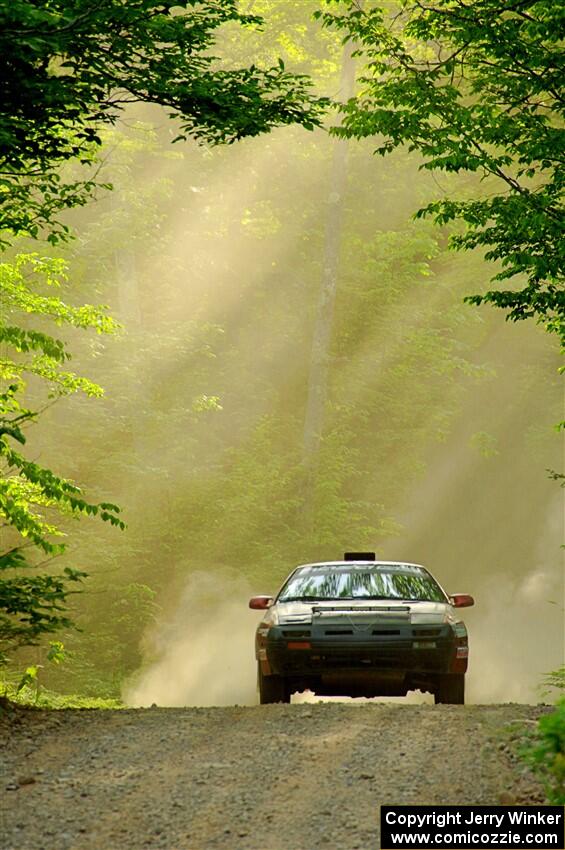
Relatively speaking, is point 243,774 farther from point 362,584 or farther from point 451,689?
Answer: point 362,584

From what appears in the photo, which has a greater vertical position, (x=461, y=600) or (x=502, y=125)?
(x=502, y=125)

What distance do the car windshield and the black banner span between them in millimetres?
5718

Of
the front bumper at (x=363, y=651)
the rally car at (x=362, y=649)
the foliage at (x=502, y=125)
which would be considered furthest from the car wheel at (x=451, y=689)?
the foliage at (x=502, y=125)

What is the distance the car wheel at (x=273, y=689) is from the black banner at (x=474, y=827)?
512 cm

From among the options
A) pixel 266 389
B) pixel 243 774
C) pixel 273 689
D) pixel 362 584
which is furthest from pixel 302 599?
pixel 266 389

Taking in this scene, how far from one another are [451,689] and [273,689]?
185 centimetres

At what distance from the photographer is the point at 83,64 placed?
10.2 metres

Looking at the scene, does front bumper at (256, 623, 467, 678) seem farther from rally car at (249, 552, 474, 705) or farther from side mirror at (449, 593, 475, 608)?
side mirror at (449, 593, 475, 608)

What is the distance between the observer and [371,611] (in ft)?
37.2

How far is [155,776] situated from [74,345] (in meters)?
22.9

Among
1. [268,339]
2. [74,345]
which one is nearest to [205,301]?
[268,339]

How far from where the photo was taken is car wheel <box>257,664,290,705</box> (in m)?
11.5

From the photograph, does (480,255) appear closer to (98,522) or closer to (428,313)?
(428,313)

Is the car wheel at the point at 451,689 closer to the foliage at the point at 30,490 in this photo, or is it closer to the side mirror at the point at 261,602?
the side mirror at the point at 261,602
